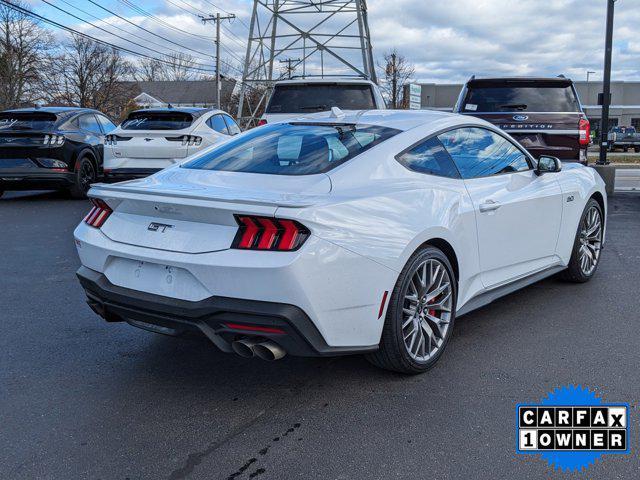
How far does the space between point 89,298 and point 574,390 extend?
2.68 metres

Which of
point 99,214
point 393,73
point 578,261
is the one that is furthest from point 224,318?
point 393,73

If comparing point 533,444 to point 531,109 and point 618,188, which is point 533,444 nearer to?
point 531,109

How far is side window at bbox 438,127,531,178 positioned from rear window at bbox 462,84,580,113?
192 inches

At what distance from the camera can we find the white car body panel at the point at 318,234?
289cm

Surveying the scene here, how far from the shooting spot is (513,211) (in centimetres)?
433

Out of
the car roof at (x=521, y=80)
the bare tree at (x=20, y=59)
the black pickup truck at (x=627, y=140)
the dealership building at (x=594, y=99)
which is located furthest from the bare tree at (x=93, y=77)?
the car roof at (x=521, y=80)

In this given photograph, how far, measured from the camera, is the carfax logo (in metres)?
2.81

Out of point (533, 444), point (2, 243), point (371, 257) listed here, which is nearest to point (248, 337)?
point (371, 257)

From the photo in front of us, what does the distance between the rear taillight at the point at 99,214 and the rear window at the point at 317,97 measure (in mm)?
6841

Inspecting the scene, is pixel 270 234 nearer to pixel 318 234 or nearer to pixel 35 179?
pixel 318 234

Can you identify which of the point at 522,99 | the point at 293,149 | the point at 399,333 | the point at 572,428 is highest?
the point at 522,99

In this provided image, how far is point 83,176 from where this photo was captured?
11.4 metres

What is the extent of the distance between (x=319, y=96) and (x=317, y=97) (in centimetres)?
4

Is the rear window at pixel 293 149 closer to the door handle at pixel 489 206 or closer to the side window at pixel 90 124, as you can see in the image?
the door handle at pixel 489 206
